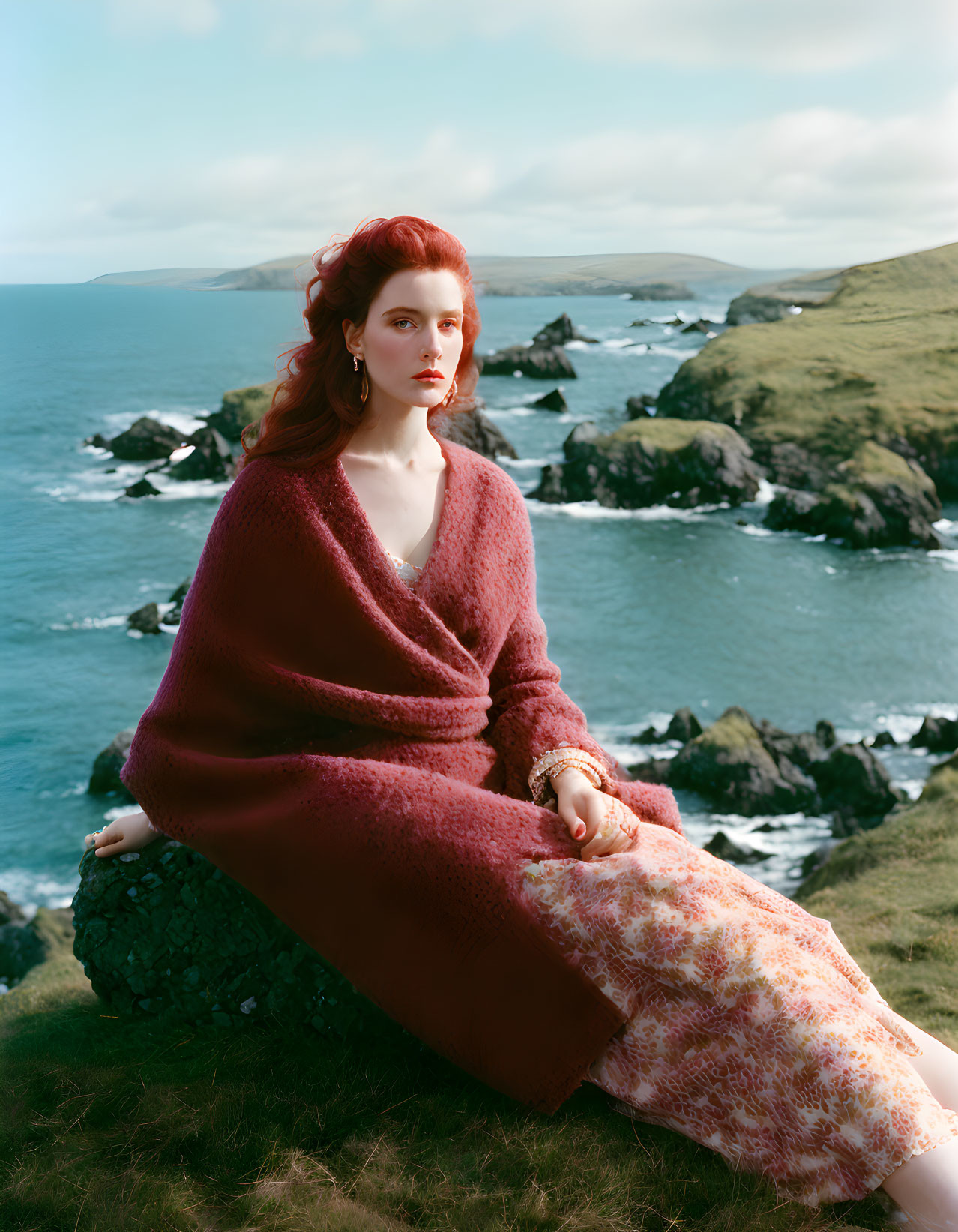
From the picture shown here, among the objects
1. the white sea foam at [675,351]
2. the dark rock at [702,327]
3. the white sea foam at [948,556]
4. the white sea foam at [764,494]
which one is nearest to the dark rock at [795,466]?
the white sea foam at [764,494]

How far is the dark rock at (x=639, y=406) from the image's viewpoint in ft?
101

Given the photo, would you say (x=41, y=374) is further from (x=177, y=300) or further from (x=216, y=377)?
(x=177, y=300)

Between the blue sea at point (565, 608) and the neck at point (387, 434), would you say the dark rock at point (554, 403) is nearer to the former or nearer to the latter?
the blue sea at point (565, 608)

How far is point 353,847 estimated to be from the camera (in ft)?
8.73

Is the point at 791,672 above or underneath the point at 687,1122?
underneath

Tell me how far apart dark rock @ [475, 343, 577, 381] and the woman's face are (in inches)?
1294

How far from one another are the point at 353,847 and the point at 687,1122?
110cm

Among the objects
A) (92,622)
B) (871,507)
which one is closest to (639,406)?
(871,507)

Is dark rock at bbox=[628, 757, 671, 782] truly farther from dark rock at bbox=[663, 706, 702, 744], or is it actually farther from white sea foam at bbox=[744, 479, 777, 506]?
white sea foam at bbox=[744, 479, 777, 506]

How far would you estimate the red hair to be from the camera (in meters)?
2.89

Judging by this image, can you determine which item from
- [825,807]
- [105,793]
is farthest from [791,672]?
[105,793]

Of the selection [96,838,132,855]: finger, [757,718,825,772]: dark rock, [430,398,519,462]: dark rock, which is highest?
[96,838,132,855]: finger

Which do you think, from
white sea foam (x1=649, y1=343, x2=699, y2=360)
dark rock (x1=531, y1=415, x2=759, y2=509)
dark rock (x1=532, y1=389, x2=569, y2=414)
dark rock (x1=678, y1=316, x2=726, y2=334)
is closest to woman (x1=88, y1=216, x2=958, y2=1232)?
dark rock (x1=531, y1=415, x2=759, y2=509)

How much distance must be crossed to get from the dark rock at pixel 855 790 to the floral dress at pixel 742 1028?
368 inches
